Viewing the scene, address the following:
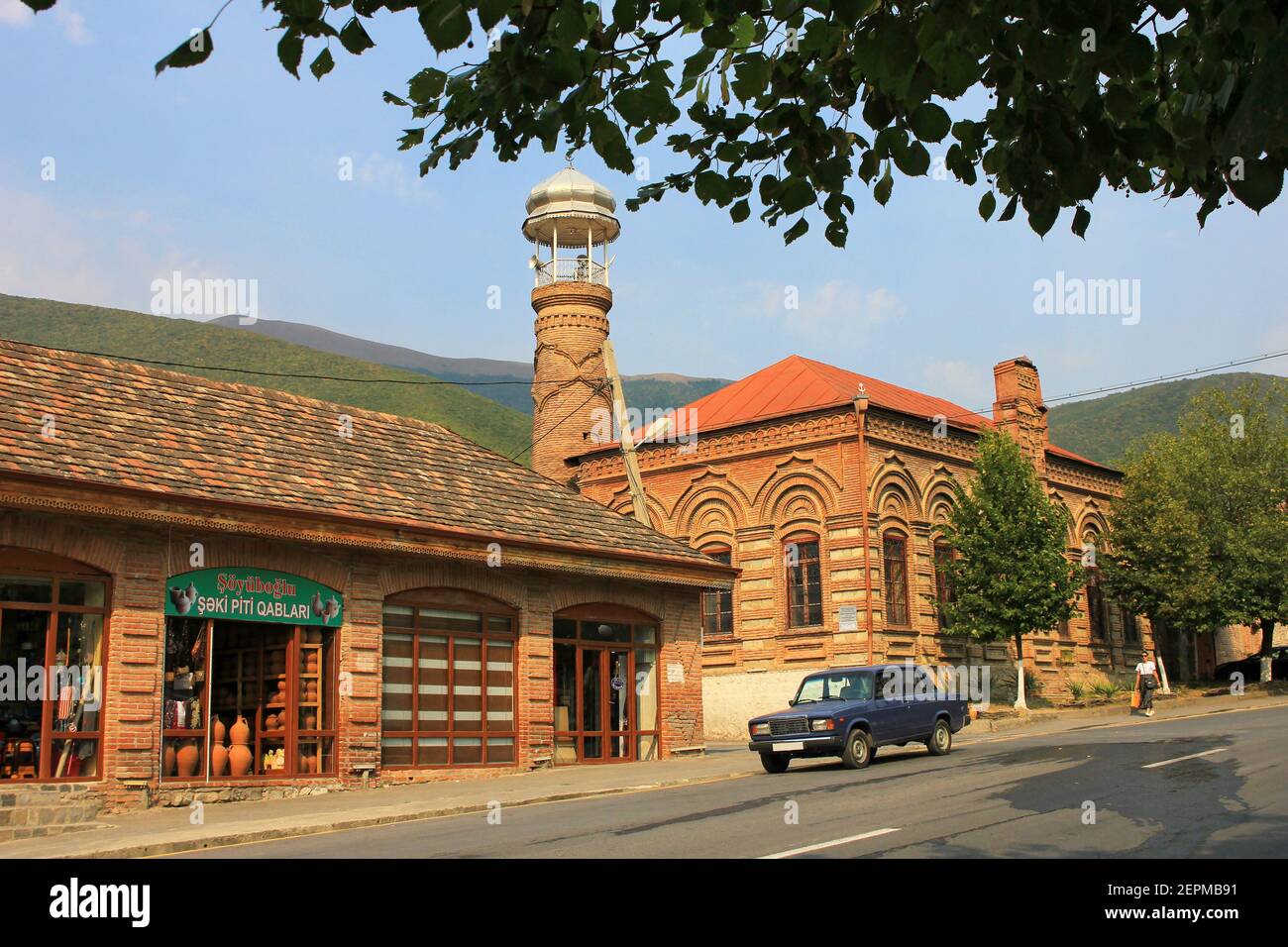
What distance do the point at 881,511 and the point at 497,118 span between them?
27.8m

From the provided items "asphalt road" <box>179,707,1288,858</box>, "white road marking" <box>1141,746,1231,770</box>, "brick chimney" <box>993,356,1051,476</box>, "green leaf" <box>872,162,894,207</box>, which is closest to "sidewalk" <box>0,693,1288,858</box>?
"asphalt road" <box>179,707,1288,858</box>

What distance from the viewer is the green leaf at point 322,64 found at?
549cm

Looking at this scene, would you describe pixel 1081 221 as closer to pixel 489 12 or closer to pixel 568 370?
pixel 489 12

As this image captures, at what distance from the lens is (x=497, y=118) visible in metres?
6.11

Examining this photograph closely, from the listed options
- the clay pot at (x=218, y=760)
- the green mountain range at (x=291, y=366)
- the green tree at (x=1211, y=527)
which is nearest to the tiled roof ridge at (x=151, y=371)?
the clay pot at (x=218, y=760)

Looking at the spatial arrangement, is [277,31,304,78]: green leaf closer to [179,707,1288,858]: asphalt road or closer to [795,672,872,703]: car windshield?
[179,707,1288,858]: asphalt road

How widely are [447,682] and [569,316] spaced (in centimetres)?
2365

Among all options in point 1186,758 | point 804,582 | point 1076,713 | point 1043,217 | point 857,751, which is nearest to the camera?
point 1043,217

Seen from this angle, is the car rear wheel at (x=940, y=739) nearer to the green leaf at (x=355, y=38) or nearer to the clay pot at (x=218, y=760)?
the clay pot at (x=218, y=760)

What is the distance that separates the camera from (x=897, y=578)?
109 ft

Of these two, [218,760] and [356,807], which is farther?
[218,760]

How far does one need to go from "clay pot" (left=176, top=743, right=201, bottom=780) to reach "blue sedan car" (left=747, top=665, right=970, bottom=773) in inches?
325

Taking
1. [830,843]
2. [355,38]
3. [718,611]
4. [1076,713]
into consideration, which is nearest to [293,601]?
[830,843]

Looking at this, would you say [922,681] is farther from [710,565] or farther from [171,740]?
[171,740]
